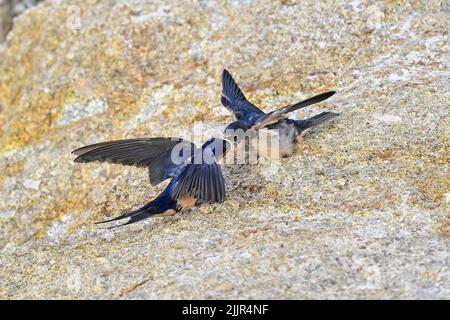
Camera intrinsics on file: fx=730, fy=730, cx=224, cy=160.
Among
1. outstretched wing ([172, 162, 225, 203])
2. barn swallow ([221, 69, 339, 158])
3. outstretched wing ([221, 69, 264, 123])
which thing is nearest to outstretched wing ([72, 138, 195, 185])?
outstretched wing ([172, 162, 225, 203])

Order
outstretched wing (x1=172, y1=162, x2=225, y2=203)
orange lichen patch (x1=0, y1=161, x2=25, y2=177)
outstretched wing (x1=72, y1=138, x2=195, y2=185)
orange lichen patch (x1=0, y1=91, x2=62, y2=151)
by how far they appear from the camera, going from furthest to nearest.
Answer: orange lichen patch (x1=0, y1=91, x2=62, y2=151)
orange lichen patch (x1=0, y1=161, x2=25, y2=177)
outstretched wing (x1=72, y1=138, x2=195, y2=185)
outstretched wing (x1=172, y1=162, x2=225, y2=203)

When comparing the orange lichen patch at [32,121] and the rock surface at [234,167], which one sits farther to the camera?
the orange lichen patch at [32,121]

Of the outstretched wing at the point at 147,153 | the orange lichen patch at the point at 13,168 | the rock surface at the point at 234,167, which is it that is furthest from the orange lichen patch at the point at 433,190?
the orange lichen patch at the point at 13,168

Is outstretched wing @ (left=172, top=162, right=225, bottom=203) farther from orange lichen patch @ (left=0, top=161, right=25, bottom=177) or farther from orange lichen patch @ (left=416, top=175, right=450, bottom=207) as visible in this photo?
orange lichen patch @ (left=0, top=161, right=25, bottom=177)

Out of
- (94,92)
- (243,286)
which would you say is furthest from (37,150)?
(243,286)

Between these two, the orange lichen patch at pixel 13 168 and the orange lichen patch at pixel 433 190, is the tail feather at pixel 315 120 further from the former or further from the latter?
the orange lichen patch at pixel 13 168

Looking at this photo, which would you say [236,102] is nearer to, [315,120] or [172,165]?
[315,120]

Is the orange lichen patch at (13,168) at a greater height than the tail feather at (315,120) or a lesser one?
lesser

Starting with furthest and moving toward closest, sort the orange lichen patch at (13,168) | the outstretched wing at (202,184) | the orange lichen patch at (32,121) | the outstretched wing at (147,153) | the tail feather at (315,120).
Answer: the orange lichen patch at (32,121) < the orange lichen patch at (13,168) < the tail feather at (315,120) < the outstretched wing at (147,153) < the outstretched wing at (202,184)
